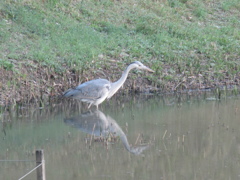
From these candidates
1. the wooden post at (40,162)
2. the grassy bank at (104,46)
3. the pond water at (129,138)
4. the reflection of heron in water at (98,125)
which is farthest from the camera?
the grassy bank at (104,46)

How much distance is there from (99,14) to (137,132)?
25.4ft

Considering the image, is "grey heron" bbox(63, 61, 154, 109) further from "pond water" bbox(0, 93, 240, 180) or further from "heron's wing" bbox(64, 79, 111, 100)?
"pond water" bbox(0, 93, 240, 180)

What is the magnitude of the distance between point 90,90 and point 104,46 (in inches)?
123

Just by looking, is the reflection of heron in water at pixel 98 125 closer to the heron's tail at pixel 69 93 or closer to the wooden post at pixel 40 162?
the heron's tail at pixel 69 93

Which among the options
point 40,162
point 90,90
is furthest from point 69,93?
point 40,162

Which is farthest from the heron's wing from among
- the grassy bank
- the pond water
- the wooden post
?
the wooden post

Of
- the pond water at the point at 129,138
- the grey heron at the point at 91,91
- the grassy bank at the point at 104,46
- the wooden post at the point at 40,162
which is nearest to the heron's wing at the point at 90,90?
the grey heron at the point at 91,91

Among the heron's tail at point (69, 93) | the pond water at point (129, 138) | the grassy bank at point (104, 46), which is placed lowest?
the pond water at point (129, 138)

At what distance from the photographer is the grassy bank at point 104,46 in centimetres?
1348

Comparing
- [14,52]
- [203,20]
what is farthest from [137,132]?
[203,20]

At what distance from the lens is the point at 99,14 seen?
1761cm

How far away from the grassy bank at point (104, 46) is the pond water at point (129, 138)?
766 millimetres

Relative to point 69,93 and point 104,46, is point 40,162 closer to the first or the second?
point 69,93

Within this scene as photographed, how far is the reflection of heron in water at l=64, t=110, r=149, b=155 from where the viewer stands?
10.3 m
